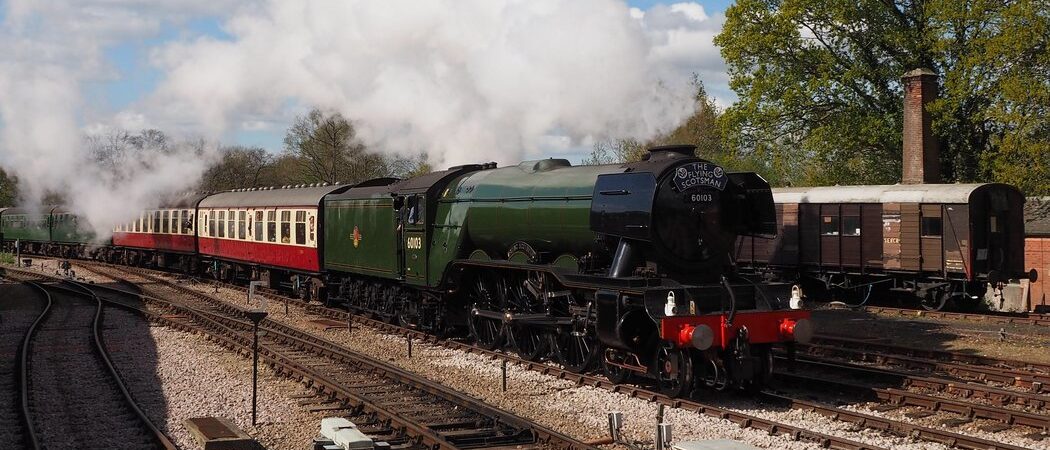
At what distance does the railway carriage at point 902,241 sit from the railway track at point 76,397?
12.5m

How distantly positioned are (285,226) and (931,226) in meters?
15.4

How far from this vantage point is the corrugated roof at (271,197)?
2123 centimetres

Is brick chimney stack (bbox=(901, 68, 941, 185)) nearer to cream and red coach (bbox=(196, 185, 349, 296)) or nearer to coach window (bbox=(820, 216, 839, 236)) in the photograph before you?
coach window (bbox=(820, 216, 839, 236))

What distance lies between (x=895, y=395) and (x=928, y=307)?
464 inches

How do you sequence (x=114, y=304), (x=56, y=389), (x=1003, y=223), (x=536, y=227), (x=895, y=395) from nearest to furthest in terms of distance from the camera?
1. (x=895, y=395)
2. (x=56, y=389)
3. (x=536, y=227)
4. (x=1003, y=223)
5. (x=114, y=304)

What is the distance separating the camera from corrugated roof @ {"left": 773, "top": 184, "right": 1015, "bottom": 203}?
19.7 m

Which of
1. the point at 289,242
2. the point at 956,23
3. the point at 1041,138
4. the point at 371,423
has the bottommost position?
the point at 371,423

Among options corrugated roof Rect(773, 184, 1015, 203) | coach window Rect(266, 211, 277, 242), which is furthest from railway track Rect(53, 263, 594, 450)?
corrugated roof Rect(773, 184, 1015, 203)

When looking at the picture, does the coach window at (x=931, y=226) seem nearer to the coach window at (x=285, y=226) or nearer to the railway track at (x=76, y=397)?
the coach window at (x=285, y=226)

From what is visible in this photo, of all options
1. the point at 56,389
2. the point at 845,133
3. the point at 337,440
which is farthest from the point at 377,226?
the point at 845,133

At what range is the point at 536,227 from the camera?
1295 cm

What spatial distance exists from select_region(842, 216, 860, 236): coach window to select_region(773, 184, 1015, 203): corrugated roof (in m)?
0.42

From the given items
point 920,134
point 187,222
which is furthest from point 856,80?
point 187,222

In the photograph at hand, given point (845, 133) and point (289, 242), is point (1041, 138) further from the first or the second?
point (289, 242)
